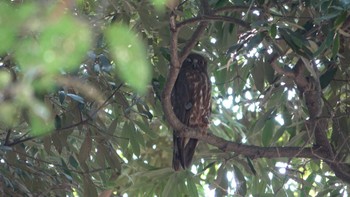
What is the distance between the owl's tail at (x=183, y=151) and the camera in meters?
3.92

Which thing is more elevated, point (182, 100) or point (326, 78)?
point (182, 100)

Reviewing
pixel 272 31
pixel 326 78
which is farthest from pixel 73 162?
pixel 272 31

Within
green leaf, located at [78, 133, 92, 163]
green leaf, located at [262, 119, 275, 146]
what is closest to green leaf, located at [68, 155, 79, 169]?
green leaf, located at [78, 133, 92, 163]

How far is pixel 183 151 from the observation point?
3.98 meters

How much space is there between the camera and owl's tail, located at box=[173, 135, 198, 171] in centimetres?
392

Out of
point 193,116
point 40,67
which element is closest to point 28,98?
point 40,67

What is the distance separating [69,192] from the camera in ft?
12.3

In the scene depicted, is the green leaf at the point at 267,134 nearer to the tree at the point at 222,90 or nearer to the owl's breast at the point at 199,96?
the tree at the point at 222,90

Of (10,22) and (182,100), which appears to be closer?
(10,22)

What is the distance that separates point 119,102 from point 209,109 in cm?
102

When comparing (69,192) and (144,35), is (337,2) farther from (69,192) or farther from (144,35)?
(69,192)

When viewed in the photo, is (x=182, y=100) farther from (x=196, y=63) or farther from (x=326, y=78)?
(x=326, y=78)

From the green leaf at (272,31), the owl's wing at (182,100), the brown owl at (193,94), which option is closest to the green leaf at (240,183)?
the brown owl at (193,94)

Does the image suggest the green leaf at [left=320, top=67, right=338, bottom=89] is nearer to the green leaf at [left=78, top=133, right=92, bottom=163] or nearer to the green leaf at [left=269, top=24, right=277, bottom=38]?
the green leaf at [left=269, top=24, right=277, bottom=38]
